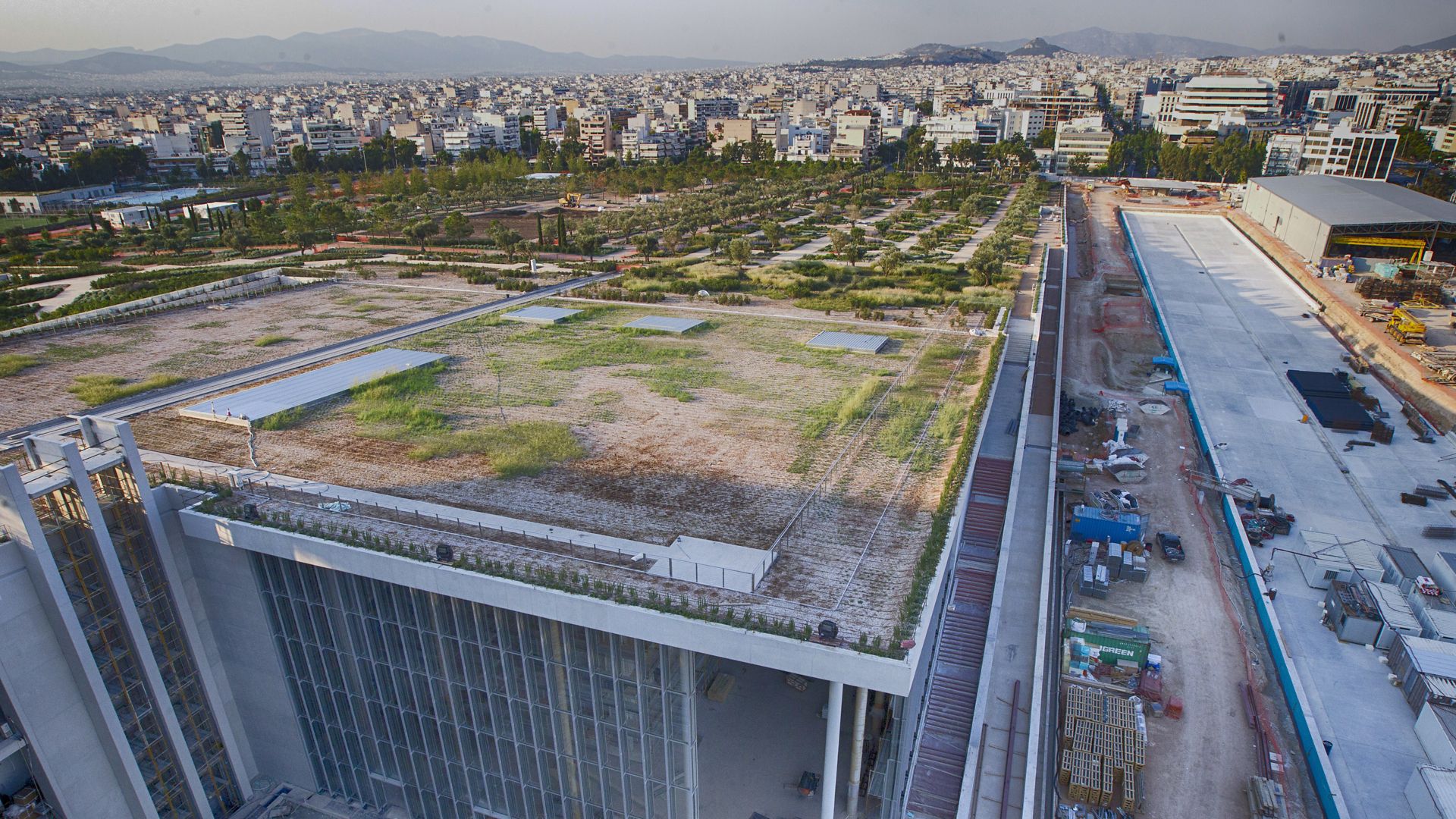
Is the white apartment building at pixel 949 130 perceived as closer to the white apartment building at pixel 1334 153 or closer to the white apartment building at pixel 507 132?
the white apartment building at pixel 1334 153

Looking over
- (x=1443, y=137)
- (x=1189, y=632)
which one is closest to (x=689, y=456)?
(x=1189, y=632)

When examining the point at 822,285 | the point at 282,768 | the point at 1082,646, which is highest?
the point at 822,285

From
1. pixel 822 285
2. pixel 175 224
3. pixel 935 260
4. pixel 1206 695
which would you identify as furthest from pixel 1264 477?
pixel 175 224

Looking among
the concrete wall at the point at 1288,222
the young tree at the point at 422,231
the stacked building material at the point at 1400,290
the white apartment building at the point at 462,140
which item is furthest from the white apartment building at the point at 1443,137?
the white apartment building at the point at 462,140

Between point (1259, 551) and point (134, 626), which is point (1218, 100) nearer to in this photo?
point (1259, 551)

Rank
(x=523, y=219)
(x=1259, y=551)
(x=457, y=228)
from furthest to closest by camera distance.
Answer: (x=523, y=219) → (x=457, y=228) → (x=1259, y=551)

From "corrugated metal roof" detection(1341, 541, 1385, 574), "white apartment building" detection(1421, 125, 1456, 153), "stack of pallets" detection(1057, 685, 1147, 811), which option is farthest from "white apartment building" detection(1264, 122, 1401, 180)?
"stack of pallets" detection(1057, 685, 1147, 811)

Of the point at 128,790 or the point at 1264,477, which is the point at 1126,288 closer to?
the point at 1264,477
